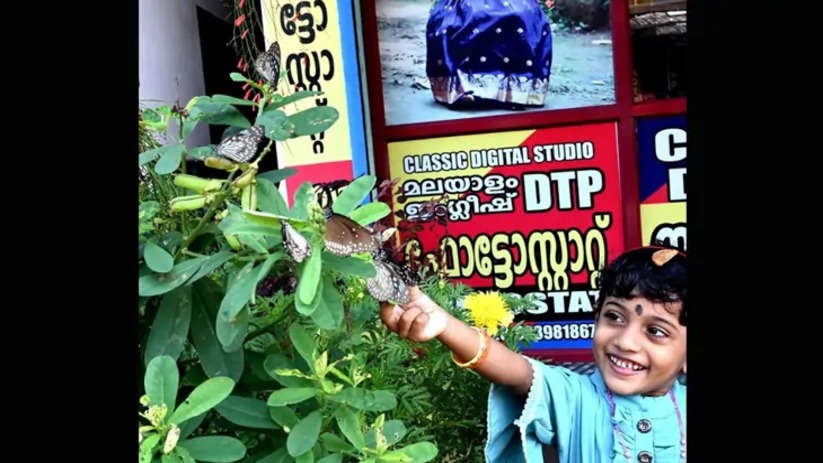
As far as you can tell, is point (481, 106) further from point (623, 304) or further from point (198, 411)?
point (198, 411)

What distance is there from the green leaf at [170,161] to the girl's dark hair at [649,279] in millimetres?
897

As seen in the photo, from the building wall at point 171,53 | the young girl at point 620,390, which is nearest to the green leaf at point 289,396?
the young girl at point 620,390

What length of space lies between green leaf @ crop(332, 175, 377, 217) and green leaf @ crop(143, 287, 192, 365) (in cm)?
18

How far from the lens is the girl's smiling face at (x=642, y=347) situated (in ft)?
4.52

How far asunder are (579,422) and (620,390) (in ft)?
0.31

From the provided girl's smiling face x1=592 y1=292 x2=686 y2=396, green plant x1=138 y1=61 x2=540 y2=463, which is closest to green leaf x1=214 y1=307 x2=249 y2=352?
green plant x1=138 y1=61 x2=540 y2=463

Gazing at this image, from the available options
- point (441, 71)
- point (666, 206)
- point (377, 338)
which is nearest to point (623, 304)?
point (377, 338)

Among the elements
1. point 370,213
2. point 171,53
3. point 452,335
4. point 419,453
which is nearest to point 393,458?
point 419,453

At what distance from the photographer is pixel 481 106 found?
350 centimetres

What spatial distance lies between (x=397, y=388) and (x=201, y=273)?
0.48 meters

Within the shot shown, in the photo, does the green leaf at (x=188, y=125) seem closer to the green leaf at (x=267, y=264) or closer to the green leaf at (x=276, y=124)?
the green leaf at (x=276, y=124)

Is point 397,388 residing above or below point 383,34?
below

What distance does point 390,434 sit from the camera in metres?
0.80

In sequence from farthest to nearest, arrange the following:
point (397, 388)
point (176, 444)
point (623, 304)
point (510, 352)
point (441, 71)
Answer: point (441, 71), point (623, 304), point (510, 352), point (397, 388), point (176, 444)
